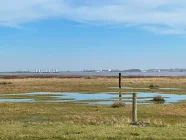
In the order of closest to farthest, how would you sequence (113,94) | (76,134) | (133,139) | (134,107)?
(133,139) → (76,134) → (134,107) → (113,94)

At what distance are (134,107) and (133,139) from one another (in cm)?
527

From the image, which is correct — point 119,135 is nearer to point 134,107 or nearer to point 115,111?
point 134,107

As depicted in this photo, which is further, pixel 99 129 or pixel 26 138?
pixel 99 129

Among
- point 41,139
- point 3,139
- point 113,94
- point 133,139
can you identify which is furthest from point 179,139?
point 113,94

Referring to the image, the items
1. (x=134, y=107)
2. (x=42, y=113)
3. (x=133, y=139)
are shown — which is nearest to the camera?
(x=133, y=139)

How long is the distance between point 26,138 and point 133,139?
3359 mm

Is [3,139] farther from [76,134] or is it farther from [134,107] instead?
[134,107]

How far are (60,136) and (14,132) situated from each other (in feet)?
6.30

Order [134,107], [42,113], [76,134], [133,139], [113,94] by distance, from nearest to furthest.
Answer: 1. [133,139]
2. [76,134]
3. [134,107]
4. [42,113]
5. [113,94]

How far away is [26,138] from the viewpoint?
12.2m

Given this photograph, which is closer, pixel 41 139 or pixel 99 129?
pixel 41 139

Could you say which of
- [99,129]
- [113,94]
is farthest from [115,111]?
[113,94]

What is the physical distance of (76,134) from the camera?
12.8 m

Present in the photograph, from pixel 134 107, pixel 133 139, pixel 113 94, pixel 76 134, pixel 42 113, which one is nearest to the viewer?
pixel 133 139
